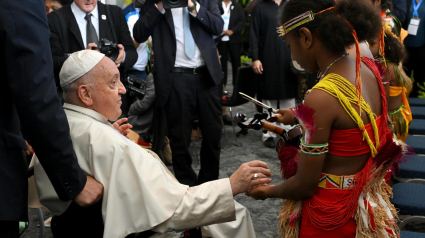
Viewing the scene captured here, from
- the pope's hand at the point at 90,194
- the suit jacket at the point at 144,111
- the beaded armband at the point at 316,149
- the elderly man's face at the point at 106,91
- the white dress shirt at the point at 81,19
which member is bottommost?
the suit jacket at the point at 144,111

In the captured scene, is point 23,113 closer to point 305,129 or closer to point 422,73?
point 305,129

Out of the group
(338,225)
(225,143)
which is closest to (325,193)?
(338,225)

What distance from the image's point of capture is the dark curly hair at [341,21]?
1.75 metres

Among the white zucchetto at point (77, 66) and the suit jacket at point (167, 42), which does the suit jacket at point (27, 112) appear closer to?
the white zucchetto at point (77, 66)

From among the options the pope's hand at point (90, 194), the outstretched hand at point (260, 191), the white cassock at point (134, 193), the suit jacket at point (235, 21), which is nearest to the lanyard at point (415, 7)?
the suit jacket at point (235, 21)

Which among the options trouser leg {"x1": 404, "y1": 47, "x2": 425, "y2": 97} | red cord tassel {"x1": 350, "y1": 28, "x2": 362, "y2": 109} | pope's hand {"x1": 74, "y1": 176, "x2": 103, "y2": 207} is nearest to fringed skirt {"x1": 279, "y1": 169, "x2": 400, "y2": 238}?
red cord tassel {"x1": 350, "y1": 28, "x2": 362, "y2": 109}

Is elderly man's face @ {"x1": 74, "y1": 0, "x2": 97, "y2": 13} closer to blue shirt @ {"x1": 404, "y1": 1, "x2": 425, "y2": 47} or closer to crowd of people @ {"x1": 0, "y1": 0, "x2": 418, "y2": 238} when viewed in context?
crowd of people @ {"x1": 0, "y1": 0, "x2": 418, "y2": 238}

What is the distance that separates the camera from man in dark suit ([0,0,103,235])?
1.55 meters

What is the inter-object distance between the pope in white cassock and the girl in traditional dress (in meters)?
0.22

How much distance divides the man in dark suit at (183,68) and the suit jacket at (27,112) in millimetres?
2136

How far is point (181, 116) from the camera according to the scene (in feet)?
12.7

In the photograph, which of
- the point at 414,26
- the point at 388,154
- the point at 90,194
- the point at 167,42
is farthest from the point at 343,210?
the point at 414,26

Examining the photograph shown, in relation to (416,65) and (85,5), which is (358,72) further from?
(416,65)

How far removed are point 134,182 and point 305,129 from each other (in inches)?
29.1
